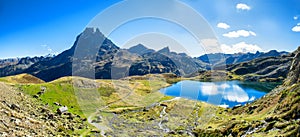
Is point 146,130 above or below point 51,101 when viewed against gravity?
below

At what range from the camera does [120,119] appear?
268 feet

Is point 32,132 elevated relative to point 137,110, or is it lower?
elevated

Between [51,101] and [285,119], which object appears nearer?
[285,119]

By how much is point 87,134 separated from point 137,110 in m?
47.5

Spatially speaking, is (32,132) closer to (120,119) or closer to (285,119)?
(285,119)

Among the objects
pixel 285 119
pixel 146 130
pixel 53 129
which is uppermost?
→ pixel 285 119

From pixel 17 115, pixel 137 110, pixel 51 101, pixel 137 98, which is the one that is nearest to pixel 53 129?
pixel 17 115

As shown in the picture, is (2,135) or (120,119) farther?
(120,119)

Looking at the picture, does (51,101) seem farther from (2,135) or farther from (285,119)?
(285,119)

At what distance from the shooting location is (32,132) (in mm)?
39156

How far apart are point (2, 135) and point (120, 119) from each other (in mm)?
51356

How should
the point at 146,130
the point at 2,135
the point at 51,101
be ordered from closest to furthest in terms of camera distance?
the point at 2,135, the point at 146,130, the point at 51,101

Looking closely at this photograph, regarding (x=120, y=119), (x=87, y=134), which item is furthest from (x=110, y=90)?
(x=87, y=134)

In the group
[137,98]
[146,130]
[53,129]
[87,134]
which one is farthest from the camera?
[137,98]
